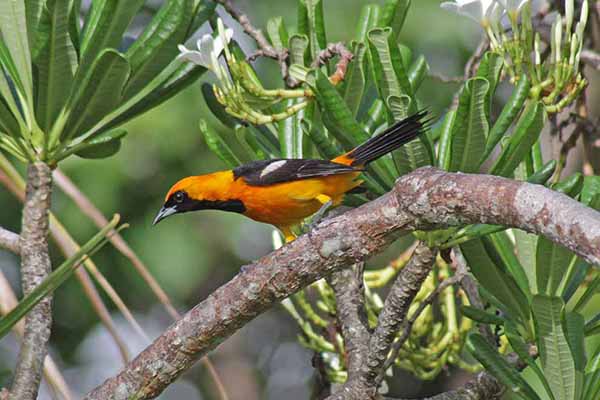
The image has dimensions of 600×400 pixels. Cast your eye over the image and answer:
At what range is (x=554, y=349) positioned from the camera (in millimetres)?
2209

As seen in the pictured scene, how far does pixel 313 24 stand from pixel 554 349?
126 centimetres

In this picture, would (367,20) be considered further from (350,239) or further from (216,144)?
(350,239)

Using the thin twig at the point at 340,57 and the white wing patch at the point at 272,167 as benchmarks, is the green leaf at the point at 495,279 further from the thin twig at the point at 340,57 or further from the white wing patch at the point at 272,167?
the white wing patch at the point at 272,167

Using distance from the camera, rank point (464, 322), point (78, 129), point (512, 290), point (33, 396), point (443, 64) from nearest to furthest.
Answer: point (33, 396)
point (512, 290)
point (78, 129)
point (464, 322)
point (443, 64)

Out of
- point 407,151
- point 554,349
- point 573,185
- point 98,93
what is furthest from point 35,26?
point 554,349

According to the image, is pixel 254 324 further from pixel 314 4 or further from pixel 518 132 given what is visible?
pixel 518 132

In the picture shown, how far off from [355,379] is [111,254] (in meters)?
3.36

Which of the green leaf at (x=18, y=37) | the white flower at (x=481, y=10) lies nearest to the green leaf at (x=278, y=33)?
the white flower at (x=481, y=10)

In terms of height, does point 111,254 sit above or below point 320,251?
below

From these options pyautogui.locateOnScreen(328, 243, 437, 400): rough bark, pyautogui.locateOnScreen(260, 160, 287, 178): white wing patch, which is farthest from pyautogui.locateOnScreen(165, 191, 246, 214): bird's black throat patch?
pyautogui.locateOnScreen(328, 243, 437, 400): rough bark

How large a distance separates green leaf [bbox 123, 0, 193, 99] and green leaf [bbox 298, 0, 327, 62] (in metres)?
0.36

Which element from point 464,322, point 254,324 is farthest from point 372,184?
point 254,324

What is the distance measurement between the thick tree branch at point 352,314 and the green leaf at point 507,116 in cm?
50

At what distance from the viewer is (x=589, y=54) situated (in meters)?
3.28
